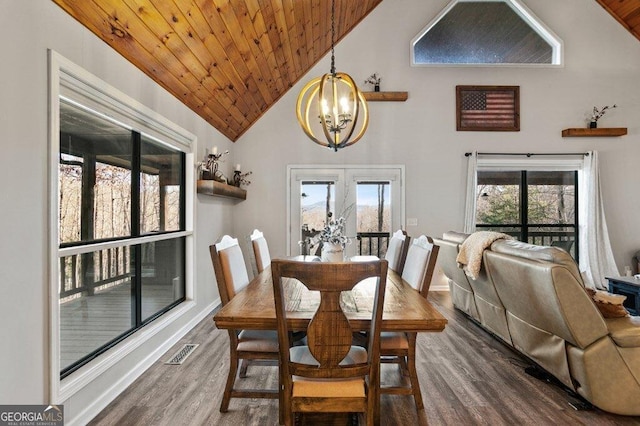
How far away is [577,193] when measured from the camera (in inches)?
205

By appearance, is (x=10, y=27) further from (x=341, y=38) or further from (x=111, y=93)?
(x=341, y=38)

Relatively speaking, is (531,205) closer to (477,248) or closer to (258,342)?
(477,248)

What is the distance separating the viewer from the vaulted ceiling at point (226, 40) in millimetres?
2164

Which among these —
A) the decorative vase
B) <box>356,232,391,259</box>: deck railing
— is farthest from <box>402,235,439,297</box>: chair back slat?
<box>356,232,391,259</box>: deck railing

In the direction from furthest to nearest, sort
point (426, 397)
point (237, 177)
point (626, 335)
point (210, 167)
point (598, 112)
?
1. point (598, 112)
2. point (237, 177)
3. point (210, 167)
4. point (426, 397)
5. point (626, 335)

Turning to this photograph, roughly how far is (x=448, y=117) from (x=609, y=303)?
374cm

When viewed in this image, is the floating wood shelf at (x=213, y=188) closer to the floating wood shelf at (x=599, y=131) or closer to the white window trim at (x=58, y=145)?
the white window trim at (x=58, y=145)

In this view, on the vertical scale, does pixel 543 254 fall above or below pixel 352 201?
below

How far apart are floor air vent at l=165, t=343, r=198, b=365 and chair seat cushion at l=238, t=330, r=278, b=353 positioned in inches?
40.8

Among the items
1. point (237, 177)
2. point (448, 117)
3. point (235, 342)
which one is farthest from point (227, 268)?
point (448, 117)

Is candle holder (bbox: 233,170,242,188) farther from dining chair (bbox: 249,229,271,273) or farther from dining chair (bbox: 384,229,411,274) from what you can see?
dining chair (bbox: 384,229,411,274)

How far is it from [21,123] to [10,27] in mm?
418

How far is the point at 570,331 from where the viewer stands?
1.94 metres

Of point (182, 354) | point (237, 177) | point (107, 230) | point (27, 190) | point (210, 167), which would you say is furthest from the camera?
point (237, 177)
